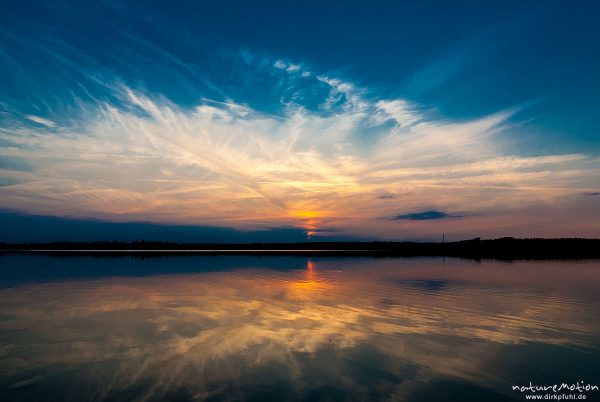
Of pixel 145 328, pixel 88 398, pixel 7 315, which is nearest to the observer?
pixel 88 398

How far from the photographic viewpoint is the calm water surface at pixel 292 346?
9656 millimetres

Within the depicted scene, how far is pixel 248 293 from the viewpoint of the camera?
85.0 ft

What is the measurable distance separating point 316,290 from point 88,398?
64.4 feet

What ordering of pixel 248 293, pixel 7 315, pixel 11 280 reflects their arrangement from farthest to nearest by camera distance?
pixel 11 280
pixel 248 293
pixel 7 315

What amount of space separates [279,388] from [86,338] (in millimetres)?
8709

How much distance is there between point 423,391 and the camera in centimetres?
954

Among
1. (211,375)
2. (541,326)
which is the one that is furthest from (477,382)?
(541,326)

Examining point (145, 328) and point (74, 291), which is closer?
point (145, 328)

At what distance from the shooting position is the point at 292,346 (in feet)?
43.4

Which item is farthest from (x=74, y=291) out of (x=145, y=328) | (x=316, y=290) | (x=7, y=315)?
(x=316, y=290)

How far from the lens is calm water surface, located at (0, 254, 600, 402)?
9.66 metres

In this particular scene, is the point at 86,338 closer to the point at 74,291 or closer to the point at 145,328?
the point at 145,328

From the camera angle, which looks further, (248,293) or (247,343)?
(248,293)

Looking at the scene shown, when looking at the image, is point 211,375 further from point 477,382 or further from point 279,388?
point 477,382
